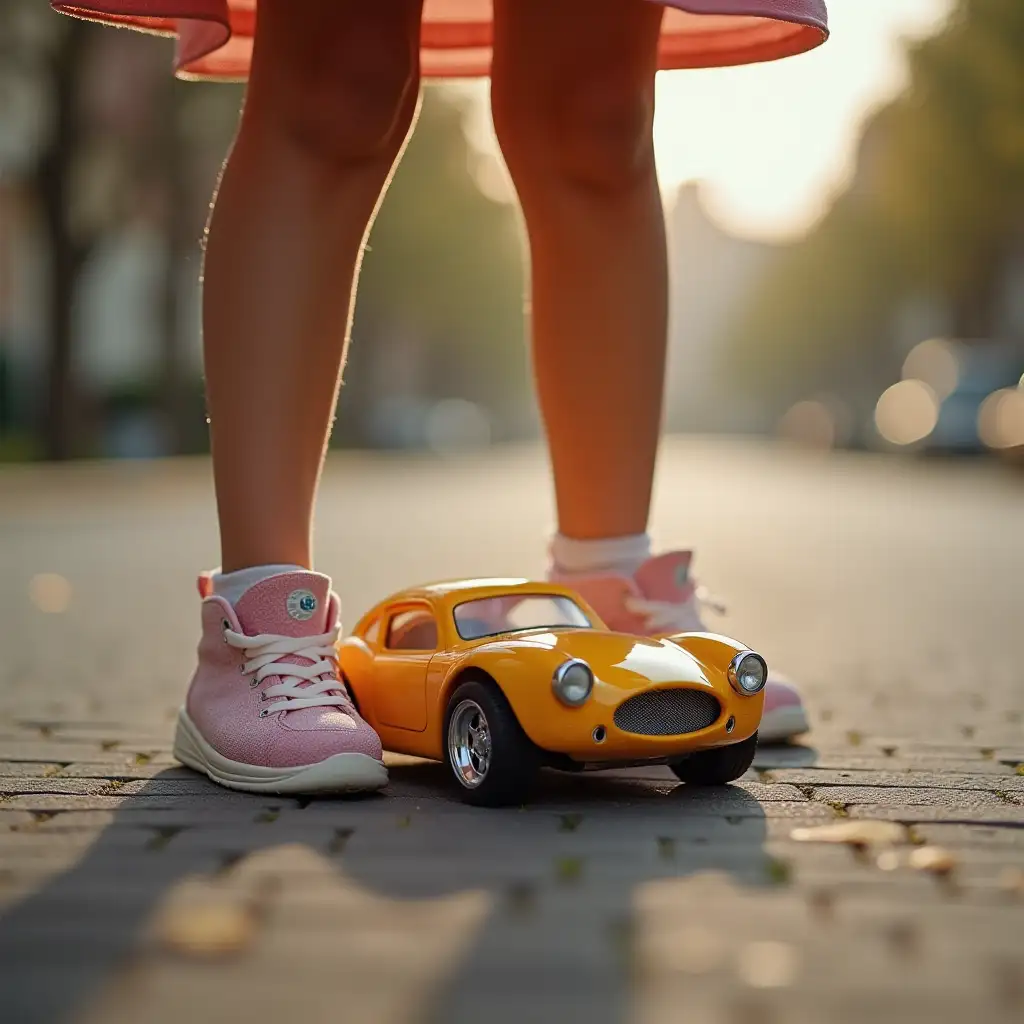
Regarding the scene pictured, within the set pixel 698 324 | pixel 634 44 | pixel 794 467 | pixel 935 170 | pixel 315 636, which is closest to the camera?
pixel 315 636

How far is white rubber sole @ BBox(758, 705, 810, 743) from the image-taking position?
12.1ft

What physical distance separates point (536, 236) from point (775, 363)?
79.2 metres

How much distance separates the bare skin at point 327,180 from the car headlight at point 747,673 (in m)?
0.80

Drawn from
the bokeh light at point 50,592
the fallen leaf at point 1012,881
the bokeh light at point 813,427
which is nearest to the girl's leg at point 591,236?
the fallen leaf at point 1012,881

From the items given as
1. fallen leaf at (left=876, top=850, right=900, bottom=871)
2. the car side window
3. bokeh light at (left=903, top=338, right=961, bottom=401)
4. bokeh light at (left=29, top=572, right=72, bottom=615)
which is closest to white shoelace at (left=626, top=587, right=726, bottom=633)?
the car side window

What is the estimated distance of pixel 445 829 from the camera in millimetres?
2789

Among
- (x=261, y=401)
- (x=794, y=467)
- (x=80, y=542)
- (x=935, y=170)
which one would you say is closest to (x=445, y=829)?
(x=261, y=401)

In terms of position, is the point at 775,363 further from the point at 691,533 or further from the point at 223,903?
the point at 223,903

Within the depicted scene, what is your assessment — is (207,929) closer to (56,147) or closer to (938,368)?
(56,147)

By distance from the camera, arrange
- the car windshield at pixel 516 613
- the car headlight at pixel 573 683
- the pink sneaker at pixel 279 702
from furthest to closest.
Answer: the car windshield at pixel 516 613
the pink sneaker at pixel 279 702
the car headlight at pixel 573 683

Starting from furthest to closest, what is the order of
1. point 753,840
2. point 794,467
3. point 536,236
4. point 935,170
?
point 935,170 < point 794,467 < point 536,236 < point 753,840

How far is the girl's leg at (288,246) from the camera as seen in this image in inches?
127

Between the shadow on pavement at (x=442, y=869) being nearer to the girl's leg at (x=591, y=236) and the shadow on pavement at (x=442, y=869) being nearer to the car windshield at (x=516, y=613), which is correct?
the car windshield at (x=516, y=613)

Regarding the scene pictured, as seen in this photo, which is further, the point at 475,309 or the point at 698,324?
the point at 698,324
